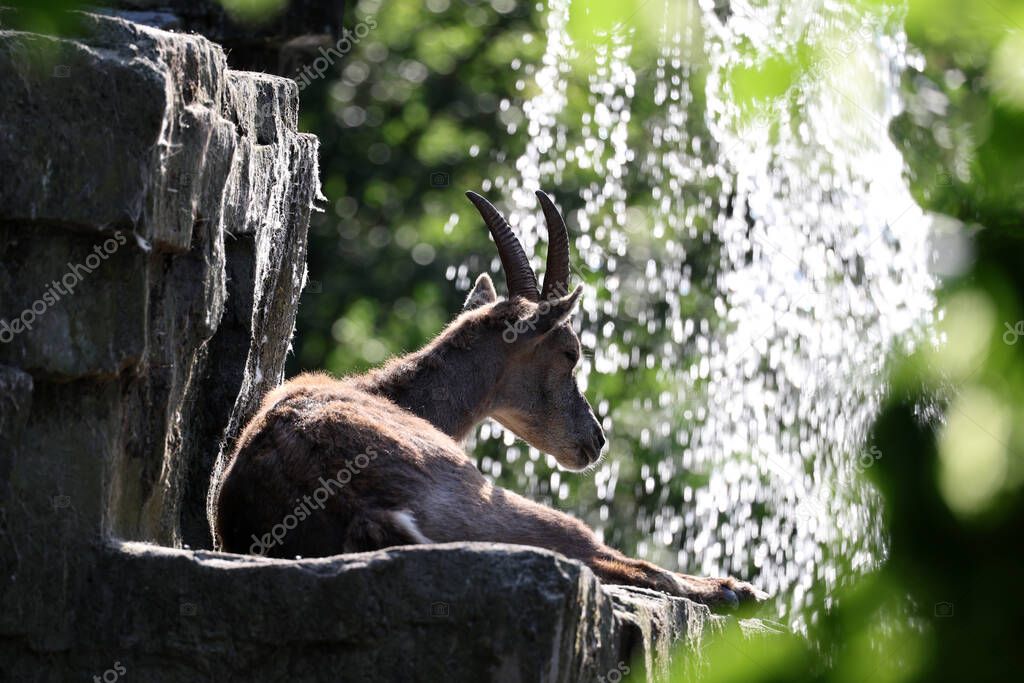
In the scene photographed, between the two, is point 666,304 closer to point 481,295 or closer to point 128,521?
point 481,295

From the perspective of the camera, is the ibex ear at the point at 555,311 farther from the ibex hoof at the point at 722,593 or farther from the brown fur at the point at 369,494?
the ibex hoof at the point at 722,593

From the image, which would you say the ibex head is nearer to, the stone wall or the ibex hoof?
the ibex hoof

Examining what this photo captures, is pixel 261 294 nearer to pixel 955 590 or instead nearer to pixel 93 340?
pixel 93 340

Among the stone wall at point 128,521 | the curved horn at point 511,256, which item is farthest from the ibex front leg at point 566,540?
the curved horn at point 511,256

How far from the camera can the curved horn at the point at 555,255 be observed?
6.54 metres

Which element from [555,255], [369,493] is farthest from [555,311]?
[369,493]

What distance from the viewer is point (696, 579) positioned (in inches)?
187

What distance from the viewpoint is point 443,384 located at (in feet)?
20.3

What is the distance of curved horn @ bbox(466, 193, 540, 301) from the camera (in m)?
6.56

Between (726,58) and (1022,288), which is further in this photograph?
(726,58)

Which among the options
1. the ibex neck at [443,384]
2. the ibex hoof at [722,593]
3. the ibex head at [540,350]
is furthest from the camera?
the ibex head at [540,350]

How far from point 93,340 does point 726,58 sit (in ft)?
7.87

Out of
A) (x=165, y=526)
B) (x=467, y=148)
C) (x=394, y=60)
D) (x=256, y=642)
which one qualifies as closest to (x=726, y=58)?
(x=256, y=642)

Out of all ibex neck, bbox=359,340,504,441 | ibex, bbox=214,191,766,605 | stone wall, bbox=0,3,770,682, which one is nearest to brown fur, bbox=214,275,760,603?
ibex, bbox=214,191,766,605
